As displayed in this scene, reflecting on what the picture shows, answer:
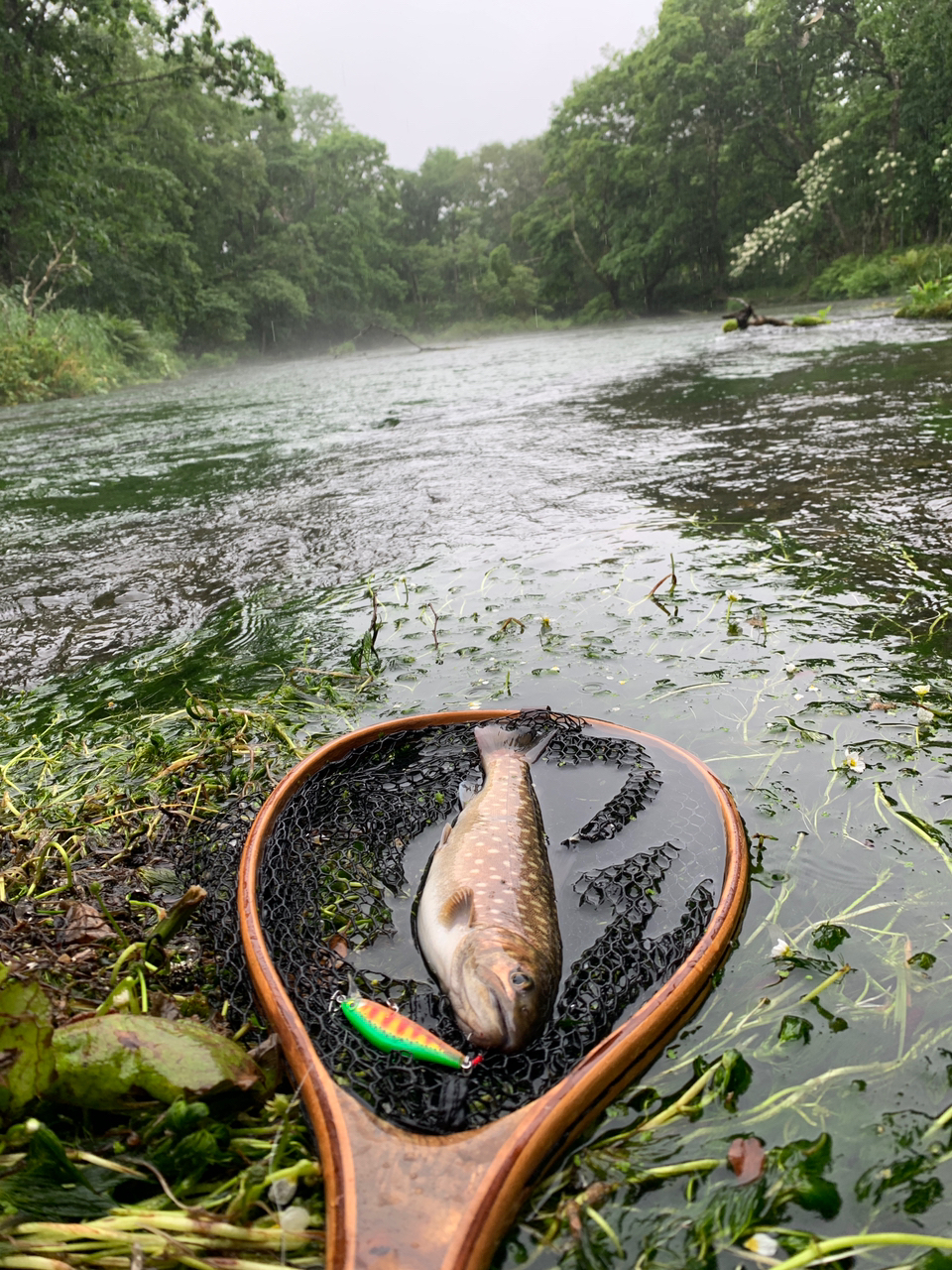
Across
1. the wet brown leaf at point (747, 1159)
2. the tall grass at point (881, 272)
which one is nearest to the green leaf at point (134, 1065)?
the wet brown leaf at point (747, 1159)

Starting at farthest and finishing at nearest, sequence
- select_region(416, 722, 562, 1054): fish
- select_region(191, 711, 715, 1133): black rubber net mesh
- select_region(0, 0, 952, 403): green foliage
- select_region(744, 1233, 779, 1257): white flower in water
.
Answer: select_region(0, 0, 952, 403): green foliage, select_region(416, 722, 562, 1054): fish, select_region(191, 711, 715, 1133): black rubber net mesh, select_region(744, 1233, 779, 1257): white flower in water

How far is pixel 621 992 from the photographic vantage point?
1.75 meters

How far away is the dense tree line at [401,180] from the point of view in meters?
Result: 25.1

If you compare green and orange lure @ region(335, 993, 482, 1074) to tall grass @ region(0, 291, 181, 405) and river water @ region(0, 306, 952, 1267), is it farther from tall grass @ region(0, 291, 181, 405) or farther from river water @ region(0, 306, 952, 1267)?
tall grass @ region(0, 291, 181, 405)

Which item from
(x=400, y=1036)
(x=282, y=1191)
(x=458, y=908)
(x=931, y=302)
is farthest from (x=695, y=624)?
A: (x=931, y=302)

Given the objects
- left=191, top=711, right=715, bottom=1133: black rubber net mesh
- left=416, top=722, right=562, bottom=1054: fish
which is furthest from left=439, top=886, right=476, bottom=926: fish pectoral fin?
left=191, top=711, right=715, bottom=1133: black rubber net mesh

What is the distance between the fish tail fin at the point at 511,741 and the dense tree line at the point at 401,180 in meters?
23.0

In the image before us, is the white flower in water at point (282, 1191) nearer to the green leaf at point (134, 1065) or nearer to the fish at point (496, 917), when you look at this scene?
the green leaf at point (134, 1065)

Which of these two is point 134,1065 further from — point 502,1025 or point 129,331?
point 129,331

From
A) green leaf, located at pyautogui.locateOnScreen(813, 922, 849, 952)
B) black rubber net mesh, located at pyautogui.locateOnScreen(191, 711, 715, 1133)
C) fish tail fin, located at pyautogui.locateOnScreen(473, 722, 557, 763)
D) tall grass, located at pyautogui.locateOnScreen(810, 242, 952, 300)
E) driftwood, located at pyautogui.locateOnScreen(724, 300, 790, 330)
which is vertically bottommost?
green leaf, located at pyautogui.locateOnScreen(813, 922, 849, 952)

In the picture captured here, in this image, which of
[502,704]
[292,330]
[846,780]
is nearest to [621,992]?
[846,780]

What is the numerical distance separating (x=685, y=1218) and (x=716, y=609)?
316cm

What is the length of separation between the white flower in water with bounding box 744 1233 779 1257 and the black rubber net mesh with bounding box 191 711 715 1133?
16.2 inches

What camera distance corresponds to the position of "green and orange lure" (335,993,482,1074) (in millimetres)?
1560
